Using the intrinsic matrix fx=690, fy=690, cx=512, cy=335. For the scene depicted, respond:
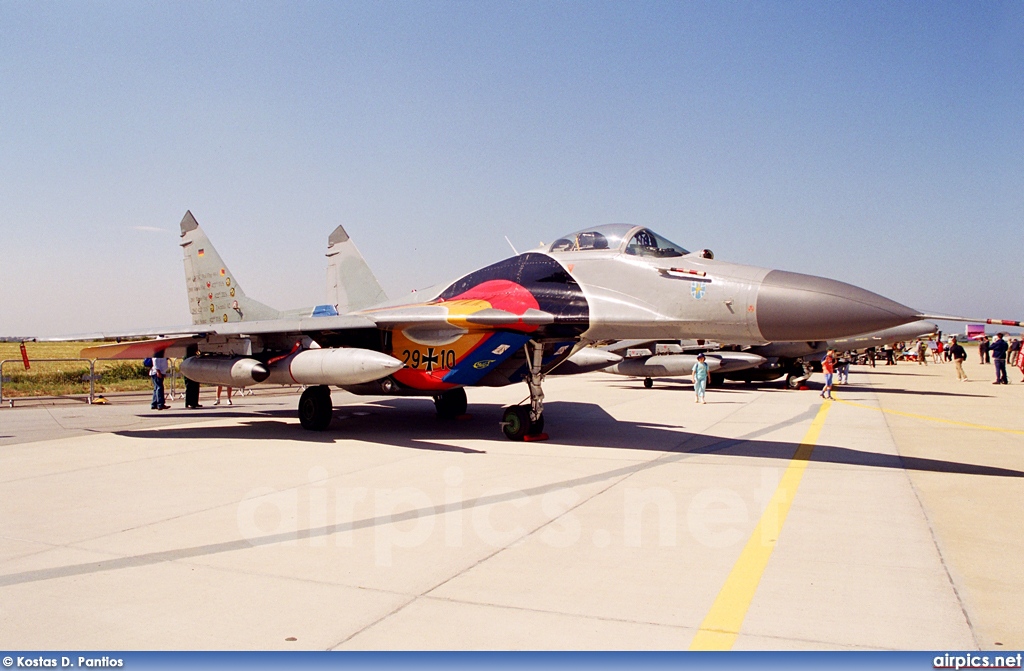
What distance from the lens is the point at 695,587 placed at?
4.29m

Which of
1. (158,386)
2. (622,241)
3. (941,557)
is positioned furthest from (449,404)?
(941,557)

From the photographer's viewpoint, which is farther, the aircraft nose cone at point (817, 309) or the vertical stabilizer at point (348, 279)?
the vertical stabilizer at point (348, 279)

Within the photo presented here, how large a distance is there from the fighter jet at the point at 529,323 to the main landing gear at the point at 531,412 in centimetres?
2

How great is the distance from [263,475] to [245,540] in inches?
108

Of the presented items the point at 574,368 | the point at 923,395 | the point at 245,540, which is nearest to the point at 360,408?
the point at 574,368

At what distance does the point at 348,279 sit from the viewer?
1644 cm

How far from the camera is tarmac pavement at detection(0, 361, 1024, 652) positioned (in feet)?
12.1

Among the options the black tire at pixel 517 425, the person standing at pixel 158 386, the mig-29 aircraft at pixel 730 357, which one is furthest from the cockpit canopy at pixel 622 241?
the person standing at pixel 158 386

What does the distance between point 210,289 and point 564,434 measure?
336 inches

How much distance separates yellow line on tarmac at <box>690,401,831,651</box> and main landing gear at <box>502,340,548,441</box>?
4.10 metres

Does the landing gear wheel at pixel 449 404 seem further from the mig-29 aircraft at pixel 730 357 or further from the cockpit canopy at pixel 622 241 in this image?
the mig-29 aircraft at pixel 730 357

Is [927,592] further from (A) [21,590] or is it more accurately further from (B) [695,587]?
(A) [21,590]

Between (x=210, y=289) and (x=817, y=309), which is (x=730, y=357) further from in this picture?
(x=210, y=289)

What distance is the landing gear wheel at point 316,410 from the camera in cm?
1199
